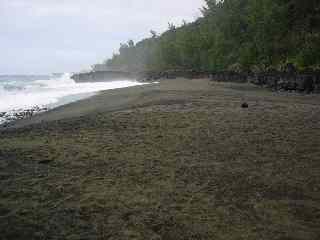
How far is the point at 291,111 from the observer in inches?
450

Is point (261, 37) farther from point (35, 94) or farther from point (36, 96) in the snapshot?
point (35, 94)

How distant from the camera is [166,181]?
5676mm

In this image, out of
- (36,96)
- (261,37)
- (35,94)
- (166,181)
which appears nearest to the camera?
(166,181)

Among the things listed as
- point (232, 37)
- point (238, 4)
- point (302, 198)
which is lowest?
point (302, 198)

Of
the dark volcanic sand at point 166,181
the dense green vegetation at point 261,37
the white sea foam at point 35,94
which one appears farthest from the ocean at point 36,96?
the dense green vegetation at point 261,37

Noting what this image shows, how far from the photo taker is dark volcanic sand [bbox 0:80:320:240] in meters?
4.21

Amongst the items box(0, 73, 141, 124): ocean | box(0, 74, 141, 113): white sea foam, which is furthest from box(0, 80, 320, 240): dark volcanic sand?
box(0, 74, 141, 113): white sea foam

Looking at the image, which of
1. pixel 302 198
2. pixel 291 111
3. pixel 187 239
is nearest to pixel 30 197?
pixel 187 239

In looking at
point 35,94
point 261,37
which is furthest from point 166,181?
point 35,94

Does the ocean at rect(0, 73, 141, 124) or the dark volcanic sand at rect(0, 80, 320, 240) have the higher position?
the dark volcanic sand at rect(0, 80, 320, 240)

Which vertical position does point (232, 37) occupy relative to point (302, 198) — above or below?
above

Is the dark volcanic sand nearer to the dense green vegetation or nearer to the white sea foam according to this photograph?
the dense green vegetation

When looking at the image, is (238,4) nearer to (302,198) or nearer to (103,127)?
(103,127)

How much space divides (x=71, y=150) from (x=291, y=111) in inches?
279
